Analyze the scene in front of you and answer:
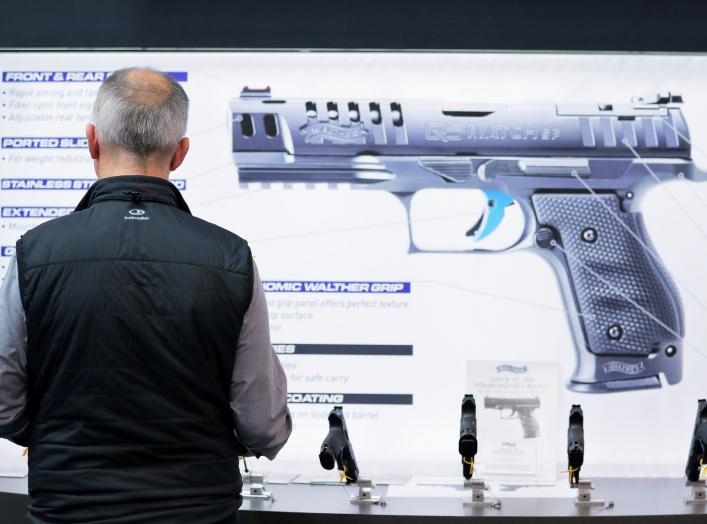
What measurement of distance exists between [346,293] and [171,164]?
3.82ft

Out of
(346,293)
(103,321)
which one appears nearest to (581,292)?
(346,293)

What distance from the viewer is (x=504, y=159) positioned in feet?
9.45

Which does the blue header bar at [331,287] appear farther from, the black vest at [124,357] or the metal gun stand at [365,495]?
the black vest at [124,357]

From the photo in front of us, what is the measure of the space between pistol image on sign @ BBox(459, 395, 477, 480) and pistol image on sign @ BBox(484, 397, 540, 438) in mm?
129

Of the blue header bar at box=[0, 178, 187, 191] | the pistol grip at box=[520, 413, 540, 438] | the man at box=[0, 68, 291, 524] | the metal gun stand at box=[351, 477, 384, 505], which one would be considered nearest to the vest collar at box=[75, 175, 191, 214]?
the man at box=[0, 68, 291, 524]

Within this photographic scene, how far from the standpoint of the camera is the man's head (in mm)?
1730

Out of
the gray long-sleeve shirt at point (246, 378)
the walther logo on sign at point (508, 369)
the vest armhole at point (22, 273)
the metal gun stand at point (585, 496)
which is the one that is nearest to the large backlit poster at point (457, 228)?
the walther logo on sign at point (508, 369)

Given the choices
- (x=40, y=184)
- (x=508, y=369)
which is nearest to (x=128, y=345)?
(x=508, y=369)

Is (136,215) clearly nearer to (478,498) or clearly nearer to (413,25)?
(478,498)

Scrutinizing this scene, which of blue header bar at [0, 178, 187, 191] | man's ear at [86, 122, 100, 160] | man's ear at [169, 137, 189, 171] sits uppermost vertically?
blue header bar at [0, 178, 187, 191]

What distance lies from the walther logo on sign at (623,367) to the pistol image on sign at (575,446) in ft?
1.21

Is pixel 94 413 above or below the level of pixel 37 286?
below

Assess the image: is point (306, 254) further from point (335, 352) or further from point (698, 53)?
point (698, 53)

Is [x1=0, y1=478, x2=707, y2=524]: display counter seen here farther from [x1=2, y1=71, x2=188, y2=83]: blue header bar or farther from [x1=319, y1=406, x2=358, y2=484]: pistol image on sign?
[x1=2, y1=71, x2=188, y2=83]: blue header bar
